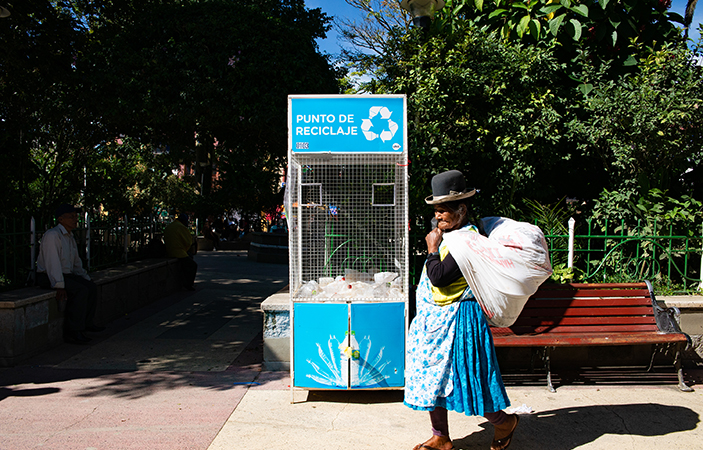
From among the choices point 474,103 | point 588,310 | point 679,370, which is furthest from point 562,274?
point 474,103

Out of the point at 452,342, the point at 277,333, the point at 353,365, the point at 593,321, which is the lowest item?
the point at 353,365

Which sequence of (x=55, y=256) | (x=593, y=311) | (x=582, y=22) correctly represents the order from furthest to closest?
(x=582, y=22)
(x=55, y=256)
(x=593, y=311)

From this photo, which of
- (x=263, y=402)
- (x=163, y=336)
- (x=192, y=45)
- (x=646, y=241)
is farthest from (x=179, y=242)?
(x=646, y=241)

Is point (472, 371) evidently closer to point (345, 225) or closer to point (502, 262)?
point (502, 262)

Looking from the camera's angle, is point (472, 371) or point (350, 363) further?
point (350, 363)

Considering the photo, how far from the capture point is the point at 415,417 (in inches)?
150

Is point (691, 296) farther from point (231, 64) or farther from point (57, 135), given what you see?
point (57, 135)

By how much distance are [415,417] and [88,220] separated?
17.3 feet

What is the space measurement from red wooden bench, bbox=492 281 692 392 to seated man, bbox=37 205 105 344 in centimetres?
450

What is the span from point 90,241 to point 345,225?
4.34 meters

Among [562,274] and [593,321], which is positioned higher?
[562,274]

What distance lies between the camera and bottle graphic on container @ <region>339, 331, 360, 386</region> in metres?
4.01

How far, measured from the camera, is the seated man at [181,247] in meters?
9.04

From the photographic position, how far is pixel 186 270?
359 inches
